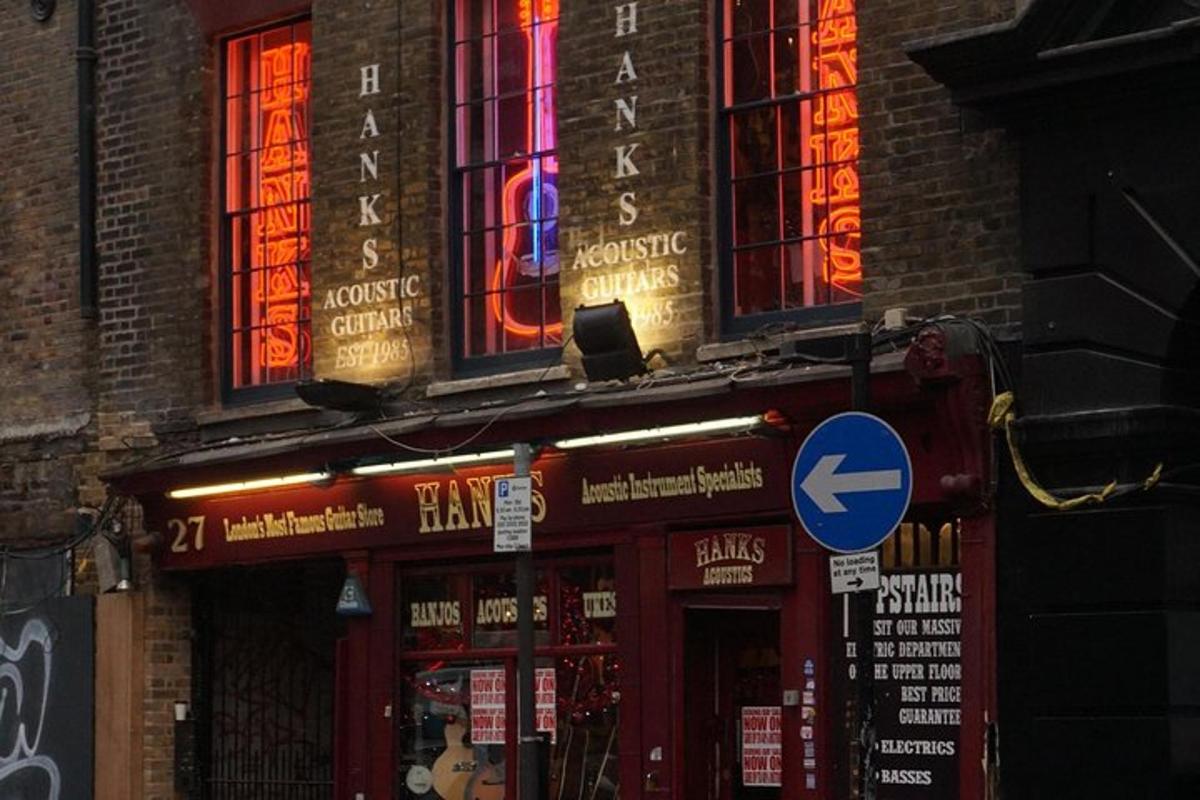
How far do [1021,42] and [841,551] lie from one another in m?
3.40

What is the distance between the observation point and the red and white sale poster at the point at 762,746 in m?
16.1

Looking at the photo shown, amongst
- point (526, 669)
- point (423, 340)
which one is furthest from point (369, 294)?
point (526, 669)

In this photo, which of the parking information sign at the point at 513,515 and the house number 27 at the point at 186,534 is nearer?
the parking information sign at the point at 513,515

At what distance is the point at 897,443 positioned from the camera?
40.7 feet

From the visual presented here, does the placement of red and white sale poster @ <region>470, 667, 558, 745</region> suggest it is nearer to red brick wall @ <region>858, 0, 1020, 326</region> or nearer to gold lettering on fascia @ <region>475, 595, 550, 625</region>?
gold lettering on fascia @ <region>475, 595, 550, 625</region>

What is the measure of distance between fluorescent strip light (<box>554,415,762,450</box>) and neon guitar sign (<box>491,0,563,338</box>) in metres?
1.17

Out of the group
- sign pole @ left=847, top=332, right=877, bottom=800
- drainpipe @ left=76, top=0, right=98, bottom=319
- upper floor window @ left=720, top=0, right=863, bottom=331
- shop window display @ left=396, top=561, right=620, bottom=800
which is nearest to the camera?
sign pole @ left=847, top=332, right=877, bottom=800

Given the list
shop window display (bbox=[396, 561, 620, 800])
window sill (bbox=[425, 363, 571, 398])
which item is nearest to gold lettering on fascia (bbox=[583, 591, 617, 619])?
shop window display (bbox=[396, 561, 620, 800])

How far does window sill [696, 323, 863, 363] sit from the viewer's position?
1560cm

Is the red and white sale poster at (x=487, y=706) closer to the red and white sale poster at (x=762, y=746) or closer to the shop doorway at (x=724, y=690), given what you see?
the shop doorway at (x=724, y=690)

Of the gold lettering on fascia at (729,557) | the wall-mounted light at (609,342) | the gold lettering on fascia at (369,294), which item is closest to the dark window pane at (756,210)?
the wall-mounted light at (609,342)

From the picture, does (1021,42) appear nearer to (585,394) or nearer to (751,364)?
(751,364)

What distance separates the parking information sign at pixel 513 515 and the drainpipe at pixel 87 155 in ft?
20.6

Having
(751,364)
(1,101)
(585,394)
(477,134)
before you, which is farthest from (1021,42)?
(1,101)
